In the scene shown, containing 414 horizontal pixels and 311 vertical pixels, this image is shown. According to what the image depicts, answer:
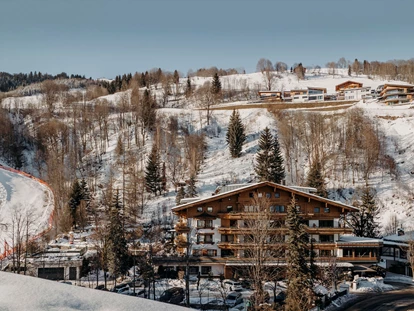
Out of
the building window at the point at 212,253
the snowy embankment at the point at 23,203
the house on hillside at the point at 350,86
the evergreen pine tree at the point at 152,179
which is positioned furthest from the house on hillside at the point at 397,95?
the snowy embankment at the point at 23,203

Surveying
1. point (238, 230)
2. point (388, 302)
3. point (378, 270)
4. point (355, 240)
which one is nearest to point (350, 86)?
point (355, 240)

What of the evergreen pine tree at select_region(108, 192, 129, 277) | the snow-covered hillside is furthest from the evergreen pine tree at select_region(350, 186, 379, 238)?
the evergreen pine tree at select_region(108, 192, 129, 277)

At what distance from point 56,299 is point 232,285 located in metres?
22.2

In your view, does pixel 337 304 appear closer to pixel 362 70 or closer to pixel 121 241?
pixel 121 241

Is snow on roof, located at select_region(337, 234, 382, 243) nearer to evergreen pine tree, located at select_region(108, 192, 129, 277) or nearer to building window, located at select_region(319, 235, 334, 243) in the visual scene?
building window, located at select_region(319, 235, 334, 243)

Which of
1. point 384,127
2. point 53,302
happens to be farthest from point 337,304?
point 384,127

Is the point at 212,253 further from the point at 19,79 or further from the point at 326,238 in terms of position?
the point at 19,79

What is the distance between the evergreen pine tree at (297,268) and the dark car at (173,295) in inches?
250

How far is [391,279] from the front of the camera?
30.4m

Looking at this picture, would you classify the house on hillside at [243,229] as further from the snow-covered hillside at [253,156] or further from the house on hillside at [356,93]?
the house on hillside at [356,93]

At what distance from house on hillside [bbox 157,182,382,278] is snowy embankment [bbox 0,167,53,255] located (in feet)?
47.3

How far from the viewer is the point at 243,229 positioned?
1161 inches

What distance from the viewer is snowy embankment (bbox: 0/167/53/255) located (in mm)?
37053

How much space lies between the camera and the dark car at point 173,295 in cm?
2298
